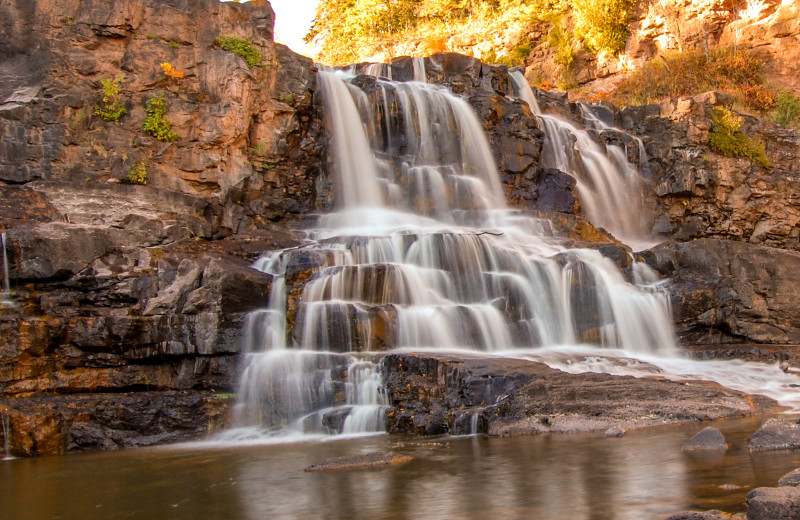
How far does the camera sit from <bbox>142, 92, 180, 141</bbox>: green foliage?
15.9 meters

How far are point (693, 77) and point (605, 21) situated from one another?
4878mm

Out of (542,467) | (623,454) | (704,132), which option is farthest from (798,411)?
(704,132)

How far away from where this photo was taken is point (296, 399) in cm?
1015

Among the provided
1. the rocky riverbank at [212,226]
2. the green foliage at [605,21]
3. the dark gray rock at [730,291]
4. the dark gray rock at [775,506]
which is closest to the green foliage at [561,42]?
the green foliage at [605,21]

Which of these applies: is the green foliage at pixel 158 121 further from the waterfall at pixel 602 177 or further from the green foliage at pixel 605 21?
the green foliage at pixel 605 21

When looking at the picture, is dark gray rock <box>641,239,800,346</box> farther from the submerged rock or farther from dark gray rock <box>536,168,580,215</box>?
the submerged rock

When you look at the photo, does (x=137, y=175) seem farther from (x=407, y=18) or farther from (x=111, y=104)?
(x=407, y=18)

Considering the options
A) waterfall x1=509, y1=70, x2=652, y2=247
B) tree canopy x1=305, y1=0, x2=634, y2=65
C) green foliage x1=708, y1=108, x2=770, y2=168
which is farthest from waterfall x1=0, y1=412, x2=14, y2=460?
tree canopy x1=305, y1=0, x2=634, y2=65

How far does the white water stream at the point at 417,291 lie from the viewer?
10.3m

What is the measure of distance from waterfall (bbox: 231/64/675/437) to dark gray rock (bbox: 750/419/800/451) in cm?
324

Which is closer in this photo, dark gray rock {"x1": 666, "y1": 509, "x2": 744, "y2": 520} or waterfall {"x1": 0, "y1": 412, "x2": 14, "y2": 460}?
dark gray rock {"x1": 666, "y1": 509, "x2": 744, "y2": 520}

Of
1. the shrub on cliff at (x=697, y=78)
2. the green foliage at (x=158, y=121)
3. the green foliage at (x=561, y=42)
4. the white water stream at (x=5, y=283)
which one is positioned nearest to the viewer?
the white water stream at (x=5, y=283)

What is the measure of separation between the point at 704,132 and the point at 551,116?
4.77m

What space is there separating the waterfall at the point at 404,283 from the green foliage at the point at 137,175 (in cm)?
389
